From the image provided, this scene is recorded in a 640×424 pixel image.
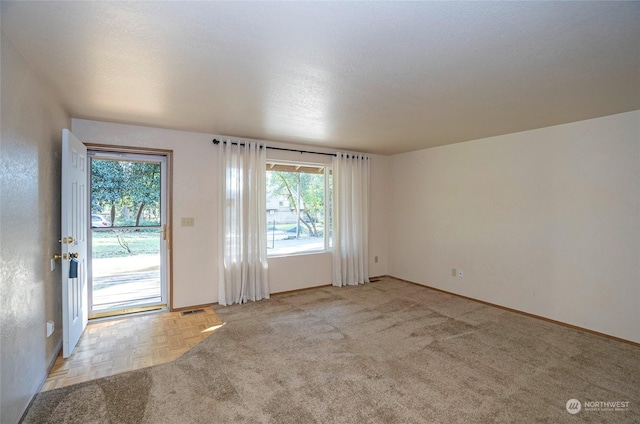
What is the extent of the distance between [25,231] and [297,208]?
3496mm

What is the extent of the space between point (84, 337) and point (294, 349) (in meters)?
2.21

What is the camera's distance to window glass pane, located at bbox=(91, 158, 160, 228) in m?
3.81

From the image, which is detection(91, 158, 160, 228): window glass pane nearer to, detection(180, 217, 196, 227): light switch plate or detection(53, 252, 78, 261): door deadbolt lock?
detection(180, 217, 196, 227): light switch plate

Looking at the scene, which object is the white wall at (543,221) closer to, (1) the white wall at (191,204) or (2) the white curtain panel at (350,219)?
(2) the white curtain panel at (350,219)

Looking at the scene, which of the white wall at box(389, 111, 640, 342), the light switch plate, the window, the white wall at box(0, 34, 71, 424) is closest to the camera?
the white wall at box(0, 34, 71, 424)

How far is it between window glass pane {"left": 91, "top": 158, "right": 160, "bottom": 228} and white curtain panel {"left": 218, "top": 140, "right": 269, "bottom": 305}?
34.7 inches

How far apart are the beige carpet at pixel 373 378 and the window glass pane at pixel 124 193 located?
179 centimetres

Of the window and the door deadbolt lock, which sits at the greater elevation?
the window

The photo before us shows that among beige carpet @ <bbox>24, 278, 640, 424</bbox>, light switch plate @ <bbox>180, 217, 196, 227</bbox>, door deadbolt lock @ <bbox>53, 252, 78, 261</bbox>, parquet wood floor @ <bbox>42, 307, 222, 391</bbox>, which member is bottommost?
beige carpet @ <bbox>24, 278, 640, 424</bbox>

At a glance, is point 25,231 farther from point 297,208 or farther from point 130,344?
point 297,208

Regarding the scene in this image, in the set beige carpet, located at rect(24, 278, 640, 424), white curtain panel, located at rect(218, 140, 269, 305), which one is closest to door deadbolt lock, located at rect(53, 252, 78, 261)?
beige carpet, located at rect(24, 278, 640, 424)

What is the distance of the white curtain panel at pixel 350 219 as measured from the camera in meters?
5.25

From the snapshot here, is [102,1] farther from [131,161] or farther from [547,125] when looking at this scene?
[547,125]

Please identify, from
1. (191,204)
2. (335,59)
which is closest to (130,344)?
(191,204)
